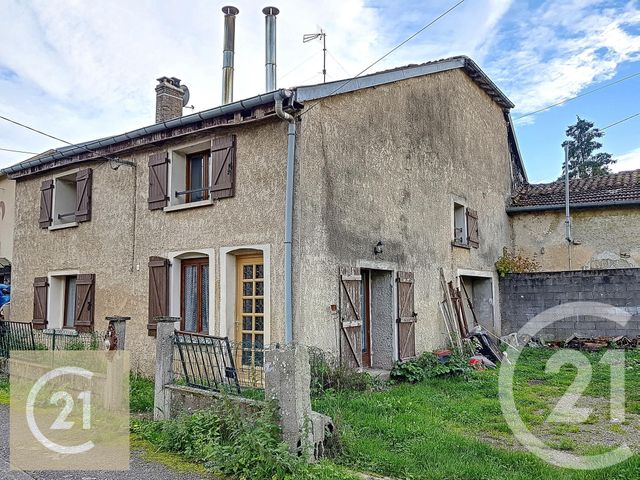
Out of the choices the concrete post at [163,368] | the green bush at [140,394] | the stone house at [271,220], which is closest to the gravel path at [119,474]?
the concrete post at [163,368]

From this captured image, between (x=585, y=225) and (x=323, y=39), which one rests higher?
(x=323, y=39)

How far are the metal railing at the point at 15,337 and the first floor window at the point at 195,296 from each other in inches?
114

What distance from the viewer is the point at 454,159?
12.8 m

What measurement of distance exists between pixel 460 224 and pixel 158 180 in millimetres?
7364

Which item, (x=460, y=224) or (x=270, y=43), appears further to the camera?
(x=460, y=224)

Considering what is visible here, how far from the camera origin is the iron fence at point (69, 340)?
9470 mm

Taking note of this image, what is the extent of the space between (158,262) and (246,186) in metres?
2.33

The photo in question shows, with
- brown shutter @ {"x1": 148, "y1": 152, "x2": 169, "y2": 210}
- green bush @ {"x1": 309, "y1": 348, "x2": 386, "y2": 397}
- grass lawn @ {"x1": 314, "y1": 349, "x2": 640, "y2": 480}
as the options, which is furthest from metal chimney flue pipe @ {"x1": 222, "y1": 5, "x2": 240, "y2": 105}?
grass lawn @ {"x1": 314, "y1": 349, "x2": 640, "y2": 480}

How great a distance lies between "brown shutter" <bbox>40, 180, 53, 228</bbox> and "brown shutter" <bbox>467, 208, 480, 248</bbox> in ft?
32.6

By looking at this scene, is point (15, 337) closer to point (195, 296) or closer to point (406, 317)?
point (195, 296)

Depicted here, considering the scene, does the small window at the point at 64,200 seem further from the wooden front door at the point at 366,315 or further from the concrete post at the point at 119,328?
the wooden front door at the point at 366,315

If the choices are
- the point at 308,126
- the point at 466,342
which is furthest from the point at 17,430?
the point at 466,342

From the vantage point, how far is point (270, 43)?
11.0 m

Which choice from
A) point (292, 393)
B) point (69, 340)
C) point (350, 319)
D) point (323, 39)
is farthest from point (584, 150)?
point (292, 393)
